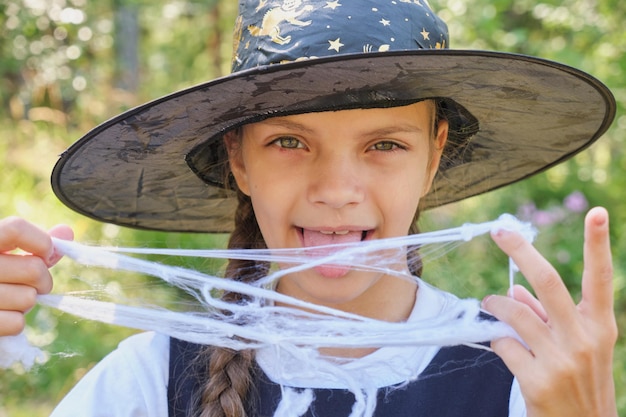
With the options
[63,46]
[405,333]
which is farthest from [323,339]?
[63,46]

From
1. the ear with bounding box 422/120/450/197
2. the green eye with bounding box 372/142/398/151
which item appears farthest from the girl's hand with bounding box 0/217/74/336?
the ear with bounding box 422/120/450/197

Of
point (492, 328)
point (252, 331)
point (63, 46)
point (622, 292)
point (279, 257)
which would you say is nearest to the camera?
point (492, 328)

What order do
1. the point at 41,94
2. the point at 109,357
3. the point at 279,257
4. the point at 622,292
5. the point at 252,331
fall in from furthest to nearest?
1. the point at 41,94
2. the point at 622,292
3. the point at 109,357
4. the point at 279,257
5. the point at 252,331

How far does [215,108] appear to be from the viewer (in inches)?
71.6

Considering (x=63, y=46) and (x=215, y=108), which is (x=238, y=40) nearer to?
Result: (x=215, y=108)

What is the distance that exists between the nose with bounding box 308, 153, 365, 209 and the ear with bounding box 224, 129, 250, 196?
13.2 inches

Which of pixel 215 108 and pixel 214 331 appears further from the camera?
pixel 215 108

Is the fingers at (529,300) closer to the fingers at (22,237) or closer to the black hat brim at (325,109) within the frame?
the black hat brim at (325,109)

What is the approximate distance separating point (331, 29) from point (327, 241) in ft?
1.67

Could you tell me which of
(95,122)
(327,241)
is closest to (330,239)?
(327,241)

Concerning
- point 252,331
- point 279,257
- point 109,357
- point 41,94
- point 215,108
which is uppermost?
point 41,94

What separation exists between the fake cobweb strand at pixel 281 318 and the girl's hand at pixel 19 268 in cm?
4

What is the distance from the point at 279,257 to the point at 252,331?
0.75 ft

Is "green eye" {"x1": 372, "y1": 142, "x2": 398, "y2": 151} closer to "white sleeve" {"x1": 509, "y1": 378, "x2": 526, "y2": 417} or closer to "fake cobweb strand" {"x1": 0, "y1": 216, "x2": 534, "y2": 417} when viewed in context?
"fake cobweb strand" {"x1": 0, "y1": 216, "x2": 534, "y2": 417}
